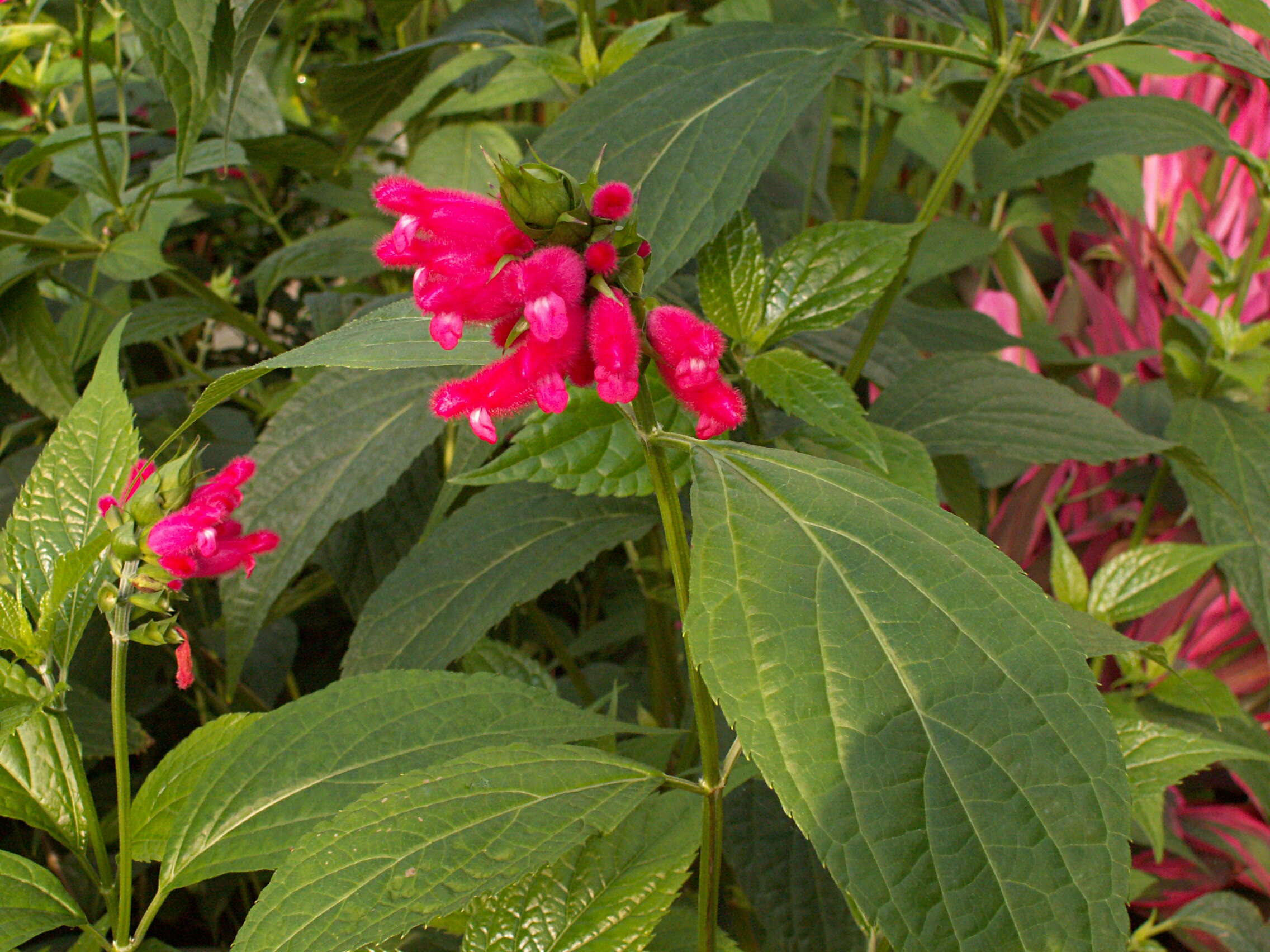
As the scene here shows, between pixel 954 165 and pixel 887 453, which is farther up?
pixel 954 165

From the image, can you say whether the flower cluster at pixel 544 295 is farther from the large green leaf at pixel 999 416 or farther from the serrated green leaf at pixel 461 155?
the serrated green leaf at pixel 461 155

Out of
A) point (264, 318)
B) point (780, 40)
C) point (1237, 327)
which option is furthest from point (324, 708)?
point (264, 318)

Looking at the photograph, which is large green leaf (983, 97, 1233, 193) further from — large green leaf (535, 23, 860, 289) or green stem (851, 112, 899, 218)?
large green leaf (535, 23, 860, 289)

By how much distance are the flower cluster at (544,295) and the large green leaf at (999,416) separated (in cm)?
30

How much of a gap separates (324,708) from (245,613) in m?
0.21

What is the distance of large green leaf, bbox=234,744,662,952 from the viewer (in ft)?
1.02

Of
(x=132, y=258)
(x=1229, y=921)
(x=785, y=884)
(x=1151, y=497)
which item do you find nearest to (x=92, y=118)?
(x=132, y=258)

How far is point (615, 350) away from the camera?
31 centimetres

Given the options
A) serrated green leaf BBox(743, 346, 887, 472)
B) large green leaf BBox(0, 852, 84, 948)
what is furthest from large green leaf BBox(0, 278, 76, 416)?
serrated green leaf BBox(743, 346, 887, 472)

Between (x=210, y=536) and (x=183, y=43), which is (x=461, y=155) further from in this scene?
(x=210, y=536)

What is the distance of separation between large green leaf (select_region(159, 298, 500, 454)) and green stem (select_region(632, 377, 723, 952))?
0.24ft

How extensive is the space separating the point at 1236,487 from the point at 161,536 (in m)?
0.74

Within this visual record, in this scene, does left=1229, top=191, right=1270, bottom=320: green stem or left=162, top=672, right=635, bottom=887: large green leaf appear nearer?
left=162, top=672, right=635, bottom=887: large green leaf

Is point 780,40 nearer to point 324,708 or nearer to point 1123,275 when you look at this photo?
point 324,708
